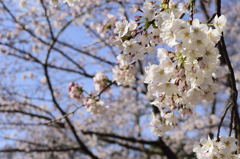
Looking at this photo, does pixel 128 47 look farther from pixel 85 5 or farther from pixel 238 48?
pixel 238 48

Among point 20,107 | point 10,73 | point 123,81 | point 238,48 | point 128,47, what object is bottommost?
point 128,47

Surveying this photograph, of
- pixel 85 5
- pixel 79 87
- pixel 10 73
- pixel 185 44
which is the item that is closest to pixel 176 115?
pixel 185 44

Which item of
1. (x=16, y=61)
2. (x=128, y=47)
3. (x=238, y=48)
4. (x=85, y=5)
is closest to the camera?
(x=128, y=47)

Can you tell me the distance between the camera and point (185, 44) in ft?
4.29

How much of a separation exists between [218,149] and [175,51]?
0.61 m

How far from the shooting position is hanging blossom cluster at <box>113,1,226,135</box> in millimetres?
1312

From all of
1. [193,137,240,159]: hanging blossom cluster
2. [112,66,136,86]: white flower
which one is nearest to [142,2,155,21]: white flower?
[193,137,240,159]: hanging blossom cluster

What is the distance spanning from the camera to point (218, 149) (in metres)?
1.60

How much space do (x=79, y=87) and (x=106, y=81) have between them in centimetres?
34

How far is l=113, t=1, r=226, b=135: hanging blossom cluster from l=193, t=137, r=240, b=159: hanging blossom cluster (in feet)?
0.80

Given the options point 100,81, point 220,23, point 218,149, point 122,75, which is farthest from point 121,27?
point 100,81

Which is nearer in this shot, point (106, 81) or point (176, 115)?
point (176, 115)

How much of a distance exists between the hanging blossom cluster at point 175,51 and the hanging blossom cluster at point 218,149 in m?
0.24

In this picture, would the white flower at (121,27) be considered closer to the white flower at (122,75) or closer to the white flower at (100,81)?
the white flower at (122,75)
